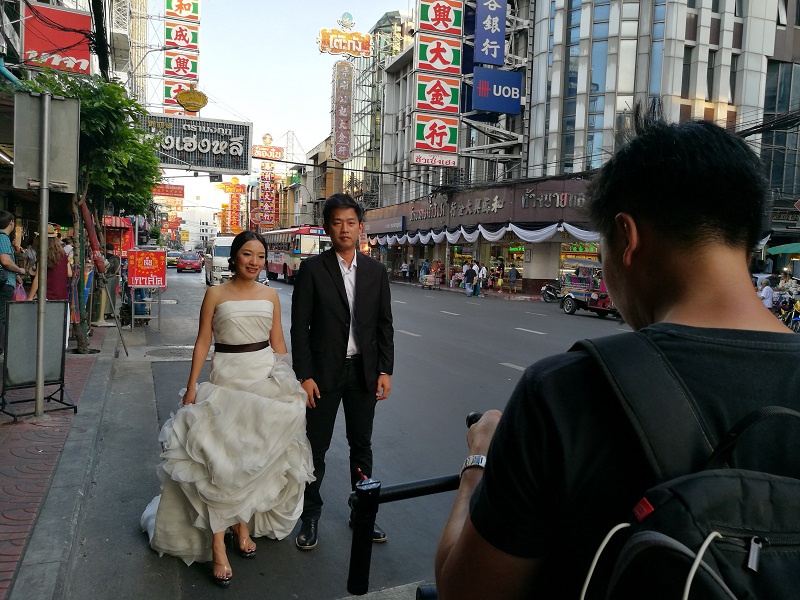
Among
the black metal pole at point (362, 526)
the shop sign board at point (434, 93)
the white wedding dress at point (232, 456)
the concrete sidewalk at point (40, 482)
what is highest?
the shop sign board at point (434, 93)

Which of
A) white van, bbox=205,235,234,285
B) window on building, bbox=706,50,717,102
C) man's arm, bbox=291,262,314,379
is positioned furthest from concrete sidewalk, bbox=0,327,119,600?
window on building, bbox=706,50,717,102

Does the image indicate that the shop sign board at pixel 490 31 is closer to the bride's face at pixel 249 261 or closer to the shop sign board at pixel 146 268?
the shop sign board at pixel 146 268

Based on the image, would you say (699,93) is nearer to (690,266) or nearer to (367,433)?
(367,433)

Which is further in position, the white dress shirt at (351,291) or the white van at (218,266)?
the white van at (218,266)

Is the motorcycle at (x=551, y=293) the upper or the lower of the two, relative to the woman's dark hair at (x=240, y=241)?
lower

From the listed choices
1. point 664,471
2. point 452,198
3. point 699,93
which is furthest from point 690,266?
point 452,198

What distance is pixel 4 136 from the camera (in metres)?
8.57

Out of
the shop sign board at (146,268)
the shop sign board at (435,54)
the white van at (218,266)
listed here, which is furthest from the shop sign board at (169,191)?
the shop sign board at (146,268)

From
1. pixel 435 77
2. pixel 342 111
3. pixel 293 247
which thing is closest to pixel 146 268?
pixel 435 77

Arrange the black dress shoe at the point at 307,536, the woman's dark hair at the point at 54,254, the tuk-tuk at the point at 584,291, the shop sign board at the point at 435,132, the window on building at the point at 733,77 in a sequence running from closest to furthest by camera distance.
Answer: the black dress shoe at the point at 307,536 < the woman's dark hair at the point at 54,254 < the tuk-tuk at the point at 584,291 < the shop sign board at the point at 435,132 < the window on building at the point at 733,77

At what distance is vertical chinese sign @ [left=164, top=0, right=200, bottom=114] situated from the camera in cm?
2739

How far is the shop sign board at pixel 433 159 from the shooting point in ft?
90.4

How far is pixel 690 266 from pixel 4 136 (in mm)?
9856

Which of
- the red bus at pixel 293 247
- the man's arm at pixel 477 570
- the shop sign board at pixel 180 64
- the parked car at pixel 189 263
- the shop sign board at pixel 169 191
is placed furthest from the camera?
the parked car at pixel 189 263
